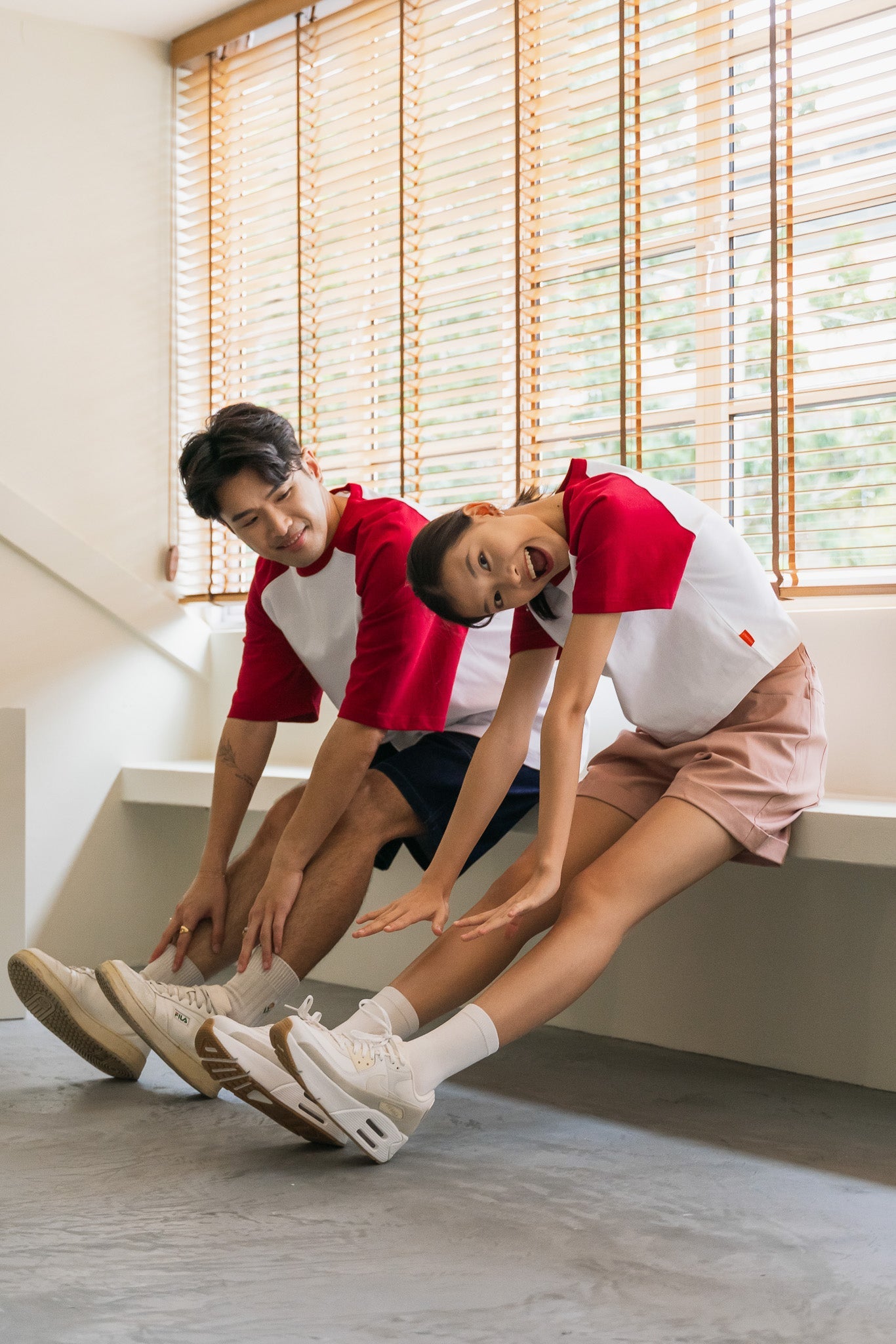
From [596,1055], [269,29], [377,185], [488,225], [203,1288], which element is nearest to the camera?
[203,1288]

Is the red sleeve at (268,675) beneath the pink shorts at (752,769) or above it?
above

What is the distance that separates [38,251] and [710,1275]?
9.14 ft

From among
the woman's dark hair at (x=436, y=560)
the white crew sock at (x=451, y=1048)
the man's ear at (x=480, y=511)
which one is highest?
the man's ear at (x=480, y=511)

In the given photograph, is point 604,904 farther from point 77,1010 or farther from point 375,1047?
point 77,1010

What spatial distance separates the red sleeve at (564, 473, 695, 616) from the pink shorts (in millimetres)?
251

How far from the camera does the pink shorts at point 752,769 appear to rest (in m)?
1.78

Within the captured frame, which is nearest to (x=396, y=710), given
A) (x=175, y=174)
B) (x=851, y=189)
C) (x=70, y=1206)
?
(x=70, y=1206)

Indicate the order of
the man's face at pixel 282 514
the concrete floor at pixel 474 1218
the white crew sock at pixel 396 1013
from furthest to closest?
1. the man's face at pixel 282 514
2. the white crew sock at pixel 396 1013
3. the concrete floor at pixel 474 1218

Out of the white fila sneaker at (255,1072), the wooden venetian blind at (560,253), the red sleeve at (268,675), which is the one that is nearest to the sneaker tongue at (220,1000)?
the white fila sneaker at (255,1072)

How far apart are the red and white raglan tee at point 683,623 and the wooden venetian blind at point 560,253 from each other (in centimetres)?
47

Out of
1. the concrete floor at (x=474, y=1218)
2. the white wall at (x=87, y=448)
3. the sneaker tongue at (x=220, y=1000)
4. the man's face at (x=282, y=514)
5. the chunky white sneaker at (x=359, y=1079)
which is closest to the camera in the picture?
the concrete floor at (x=474, y=1218)

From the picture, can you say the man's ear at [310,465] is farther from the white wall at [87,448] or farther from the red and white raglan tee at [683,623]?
the white wall at [87,448]

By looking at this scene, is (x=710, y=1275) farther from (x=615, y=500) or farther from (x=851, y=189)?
(x=851, y=189)

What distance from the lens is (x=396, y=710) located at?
1.96 metres
